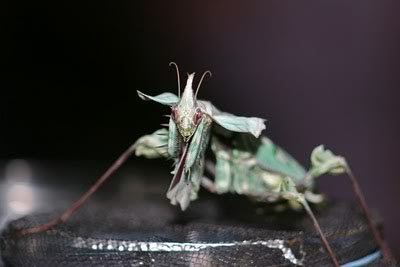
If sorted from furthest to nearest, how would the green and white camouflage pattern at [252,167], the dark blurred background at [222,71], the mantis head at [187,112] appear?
1. the dark blurred background at [222,71]
2. the green and white camouflage pattern at [252,167]
3. the mantis head at [187,112]

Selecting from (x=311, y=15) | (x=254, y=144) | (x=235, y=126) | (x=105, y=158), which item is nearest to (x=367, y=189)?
(x=311, y=15)

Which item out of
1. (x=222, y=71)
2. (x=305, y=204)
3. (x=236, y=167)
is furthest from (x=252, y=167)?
(x=222, y=71)

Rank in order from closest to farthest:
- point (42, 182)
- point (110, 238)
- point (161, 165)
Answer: point (110, 238) → point (42, 182) → point (161, 165)

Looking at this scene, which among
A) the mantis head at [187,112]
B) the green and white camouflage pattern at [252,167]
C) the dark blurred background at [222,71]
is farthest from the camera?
the dark blurred background at [222,71]

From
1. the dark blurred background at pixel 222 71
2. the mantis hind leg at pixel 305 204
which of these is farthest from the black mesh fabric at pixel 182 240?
the dark blurred background at pixel 222 71

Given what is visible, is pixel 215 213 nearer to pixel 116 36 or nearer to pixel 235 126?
pixel 235 126

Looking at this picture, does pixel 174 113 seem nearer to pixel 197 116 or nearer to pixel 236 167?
pixel 197 116

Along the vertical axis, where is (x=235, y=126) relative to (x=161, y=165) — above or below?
below

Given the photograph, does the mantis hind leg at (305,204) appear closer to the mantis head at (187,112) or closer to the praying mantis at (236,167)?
the praying mantis at (236,167)
